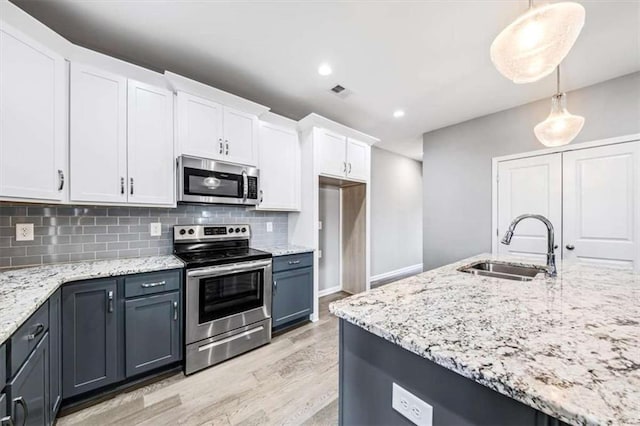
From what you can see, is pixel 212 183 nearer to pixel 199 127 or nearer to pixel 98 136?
pixel 199 127

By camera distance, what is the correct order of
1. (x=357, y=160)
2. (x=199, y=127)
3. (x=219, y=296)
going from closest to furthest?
(x=219, y=296) → (x=199, y=127) → (x=357, y=160)

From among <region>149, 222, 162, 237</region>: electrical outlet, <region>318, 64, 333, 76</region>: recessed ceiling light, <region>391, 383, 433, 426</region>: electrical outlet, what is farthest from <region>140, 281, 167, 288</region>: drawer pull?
<region>318, 64, 333, 76</region>: recessed ceiling light

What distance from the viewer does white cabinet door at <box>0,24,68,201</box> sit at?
1.42 m

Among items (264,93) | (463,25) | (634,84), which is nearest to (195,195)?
(264,93)

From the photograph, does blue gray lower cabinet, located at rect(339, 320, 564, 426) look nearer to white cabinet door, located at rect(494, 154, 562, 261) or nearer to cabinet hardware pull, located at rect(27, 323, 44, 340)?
cabinet hardware pull, located at rect(27, 323, 44, 340)

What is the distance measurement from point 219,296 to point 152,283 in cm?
54

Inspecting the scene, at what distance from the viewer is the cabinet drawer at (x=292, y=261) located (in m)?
2.67

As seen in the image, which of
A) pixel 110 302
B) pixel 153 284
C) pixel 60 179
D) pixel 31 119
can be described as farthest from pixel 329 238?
pixel 31 119

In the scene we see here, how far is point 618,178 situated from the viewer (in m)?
2.66

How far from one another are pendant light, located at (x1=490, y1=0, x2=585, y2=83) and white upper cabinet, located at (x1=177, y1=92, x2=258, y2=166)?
2152 mm

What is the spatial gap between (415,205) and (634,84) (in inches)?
144

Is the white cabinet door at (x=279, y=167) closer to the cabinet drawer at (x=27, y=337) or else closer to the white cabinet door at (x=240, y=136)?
the white cabinet door at (x=240, y=136)

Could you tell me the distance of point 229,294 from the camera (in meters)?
2.28

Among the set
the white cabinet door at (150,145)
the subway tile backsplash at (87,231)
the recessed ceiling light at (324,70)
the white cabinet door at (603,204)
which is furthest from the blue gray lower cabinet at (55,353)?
the white cabinet door at (603,204)
